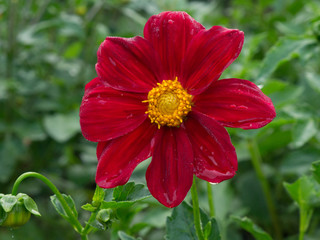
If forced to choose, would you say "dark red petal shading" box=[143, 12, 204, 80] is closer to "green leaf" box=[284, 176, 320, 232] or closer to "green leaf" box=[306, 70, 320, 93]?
"green leaf" box=[284, 176, 320, 232]

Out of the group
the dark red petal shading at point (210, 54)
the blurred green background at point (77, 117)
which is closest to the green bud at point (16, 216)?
the dark red petal shading at point (210, 54)

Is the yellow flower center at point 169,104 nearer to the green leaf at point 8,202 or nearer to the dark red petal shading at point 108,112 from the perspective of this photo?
the dark red petal shading at point 108,112

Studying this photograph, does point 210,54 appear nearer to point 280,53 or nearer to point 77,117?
point 280,53

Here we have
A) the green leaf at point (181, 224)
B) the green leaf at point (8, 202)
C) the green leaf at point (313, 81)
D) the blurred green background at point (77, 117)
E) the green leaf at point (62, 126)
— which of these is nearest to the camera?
the green leaf at point (8, 202)

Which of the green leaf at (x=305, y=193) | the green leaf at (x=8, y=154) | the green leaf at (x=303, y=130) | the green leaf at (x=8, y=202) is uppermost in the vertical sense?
the green leaf at (x=303, y=130)

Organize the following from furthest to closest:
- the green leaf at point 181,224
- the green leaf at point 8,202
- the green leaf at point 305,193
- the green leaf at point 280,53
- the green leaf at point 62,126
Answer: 1. the green leaf at point 62,126
2. the green leaf at point 280,53
3. the green leaf at point 305,193
4. the green leaf at point 181,224
5. the green leaf at point 8,202

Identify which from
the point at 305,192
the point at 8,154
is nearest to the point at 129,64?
the point at 305,192

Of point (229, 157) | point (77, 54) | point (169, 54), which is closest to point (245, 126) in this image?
point (229, 157)
